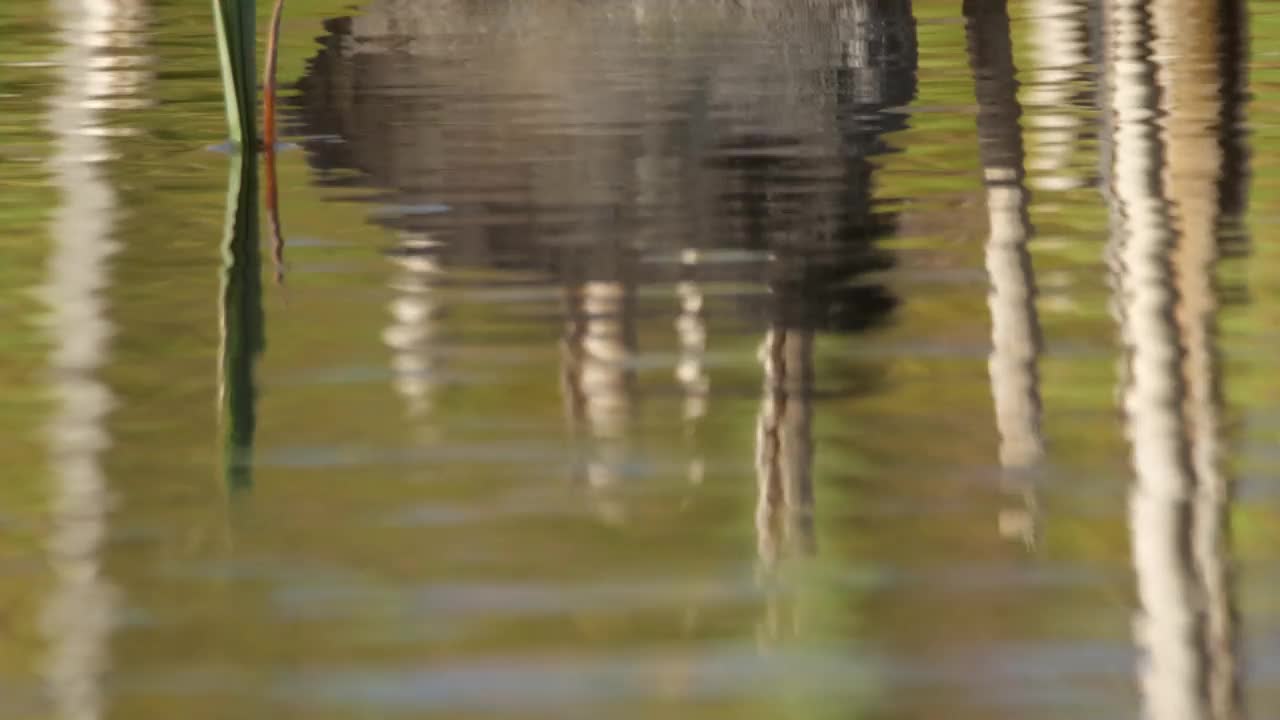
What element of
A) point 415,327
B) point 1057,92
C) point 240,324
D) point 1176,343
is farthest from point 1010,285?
point 1057,92

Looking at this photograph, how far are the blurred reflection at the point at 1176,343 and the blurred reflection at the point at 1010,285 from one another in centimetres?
16

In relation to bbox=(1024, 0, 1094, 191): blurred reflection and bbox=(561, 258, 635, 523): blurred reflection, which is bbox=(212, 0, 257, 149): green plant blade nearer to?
bbox=(561, 258, 635, 523): blurred reflection

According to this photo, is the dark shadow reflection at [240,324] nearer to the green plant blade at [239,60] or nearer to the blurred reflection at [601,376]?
the green plant blade at [239,60]

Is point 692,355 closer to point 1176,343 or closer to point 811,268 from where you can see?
point 1176,343

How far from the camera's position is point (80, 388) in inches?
189

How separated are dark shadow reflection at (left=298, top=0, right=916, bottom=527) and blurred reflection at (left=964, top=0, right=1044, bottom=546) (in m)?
0.27

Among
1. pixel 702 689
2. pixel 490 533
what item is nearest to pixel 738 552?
pixel 490 533

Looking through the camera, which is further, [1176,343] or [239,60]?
[239,60]

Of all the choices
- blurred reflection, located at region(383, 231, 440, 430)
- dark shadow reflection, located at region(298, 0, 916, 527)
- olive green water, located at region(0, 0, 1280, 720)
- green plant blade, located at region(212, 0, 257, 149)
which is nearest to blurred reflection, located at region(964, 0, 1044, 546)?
olive green water, located at region(0, 0, 1280, 720)

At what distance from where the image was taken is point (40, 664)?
10.3ft

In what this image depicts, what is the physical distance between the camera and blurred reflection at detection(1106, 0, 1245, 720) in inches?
121

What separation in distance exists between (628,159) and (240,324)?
2266 mm

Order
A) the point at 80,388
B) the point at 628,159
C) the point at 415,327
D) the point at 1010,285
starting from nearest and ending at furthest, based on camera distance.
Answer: the point at 80,388 → the point at 415,327 → the point at 1010,285 → the point at 628,159

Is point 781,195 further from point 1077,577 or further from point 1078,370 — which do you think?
point 1077,577
